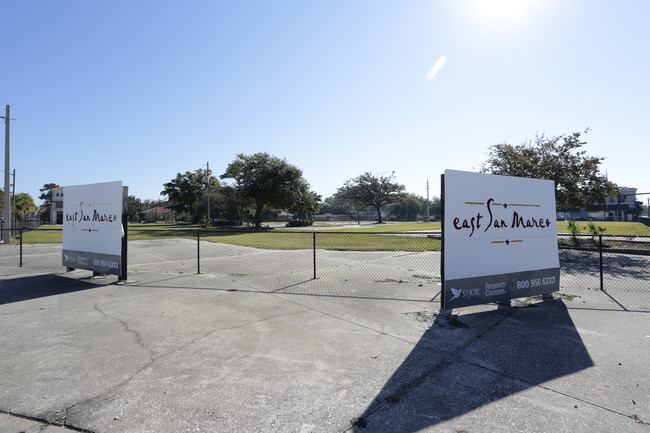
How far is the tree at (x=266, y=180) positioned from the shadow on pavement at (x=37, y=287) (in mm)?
30178

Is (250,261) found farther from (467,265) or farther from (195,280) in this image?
(467,265)

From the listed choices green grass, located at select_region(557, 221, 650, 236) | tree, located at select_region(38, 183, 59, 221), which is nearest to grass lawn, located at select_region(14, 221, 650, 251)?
green grass, located at select_region(557, 221, 650, 236)

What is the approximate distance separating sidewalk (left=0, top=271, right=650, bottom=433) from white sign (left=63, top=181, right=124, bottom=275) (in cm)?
247

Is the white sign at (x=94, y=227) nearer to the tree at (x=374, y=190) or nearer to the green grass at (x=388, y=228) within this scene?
the green grass at (x=388, y=228)

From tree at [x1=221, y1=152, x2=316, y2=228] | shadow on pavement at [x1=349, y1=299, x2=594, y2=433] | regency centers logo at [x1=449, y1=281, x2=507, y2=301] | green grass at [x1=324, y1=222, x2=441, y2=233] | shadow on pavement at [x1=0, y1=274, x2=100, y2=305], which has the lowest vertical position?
shadow on pavement at [x1=349, y1=299, x2=594, y2=433]

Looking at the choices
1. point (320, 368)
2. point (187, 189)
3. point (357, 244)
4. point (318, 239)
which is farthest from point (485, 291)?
point (187, 189)

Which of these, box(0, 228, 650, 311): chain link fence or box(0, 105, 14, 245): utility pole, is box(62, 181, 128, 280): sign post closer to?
box(0, 228, 650, 311): chain link fence

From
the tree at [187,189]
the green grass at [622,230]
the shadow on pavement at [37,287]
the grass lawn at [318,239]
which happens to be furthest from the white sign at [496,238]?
the tree at [187,189]

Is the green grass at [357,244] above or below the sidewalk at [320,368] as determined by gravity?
above

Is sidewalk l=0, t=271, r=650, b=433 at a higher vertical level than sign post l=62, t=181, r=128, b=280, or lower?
lower

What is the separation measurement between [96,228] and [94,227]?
119 millimetres

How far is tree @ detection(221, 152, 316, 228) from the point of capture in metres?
39.1

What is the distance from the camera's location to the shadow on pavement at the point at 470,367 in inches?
113

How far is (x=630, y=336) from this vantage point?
4.67m
